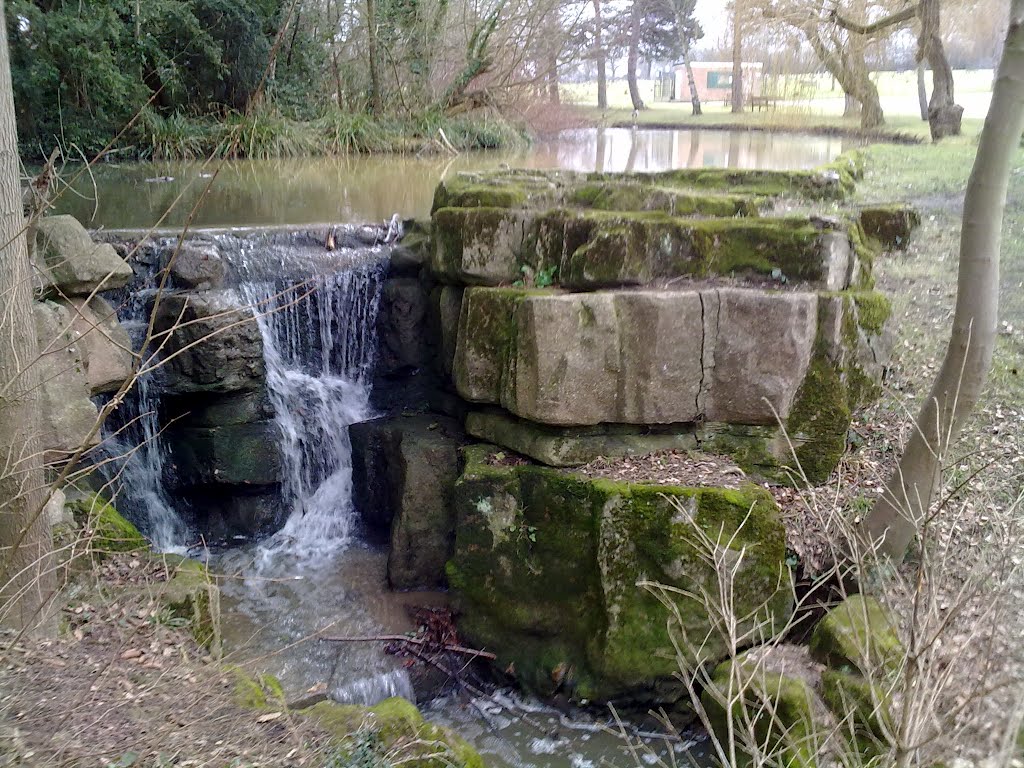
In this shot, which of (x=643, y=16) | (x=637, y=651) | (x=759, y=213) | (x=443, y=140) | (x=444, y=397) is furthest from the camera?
(x=643, y=16)

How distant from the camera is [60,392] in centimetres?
507

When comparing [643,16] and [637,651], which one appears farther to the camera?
[643,16]

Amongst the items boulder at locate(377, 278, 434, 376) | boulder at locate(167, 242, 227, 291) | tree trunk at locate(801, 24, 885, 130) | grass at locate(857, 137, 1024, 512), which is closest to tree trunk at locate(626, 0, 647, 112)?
tree trunk at locate(801, 24, 885, 130)

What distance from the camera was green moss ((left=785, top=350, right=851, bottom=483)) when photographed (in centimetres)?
551

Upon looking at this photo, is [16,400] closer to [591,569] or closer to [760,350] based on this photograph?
[591,569]

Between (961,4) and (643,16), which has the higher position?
(643,16)

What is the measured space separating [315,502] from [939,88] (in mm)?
16523

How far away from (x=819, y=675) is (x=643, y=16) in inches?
978

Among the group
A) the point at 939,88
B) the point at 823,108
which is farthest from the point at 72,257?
the point at 823,108

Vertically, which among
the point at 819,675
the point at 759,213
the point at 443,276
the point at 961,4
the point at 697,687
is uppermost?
the point at 961,4

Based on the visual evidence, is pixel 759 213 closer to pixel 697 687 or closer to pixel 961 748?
pixel 697 687

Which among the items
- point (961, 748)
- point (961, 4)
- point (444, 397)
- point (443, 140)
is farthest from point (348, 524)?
point (961, 4)

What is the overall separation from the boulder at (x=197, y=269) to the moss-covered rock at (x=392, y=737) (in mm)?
4013

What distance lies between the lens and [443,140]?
1808 cm
